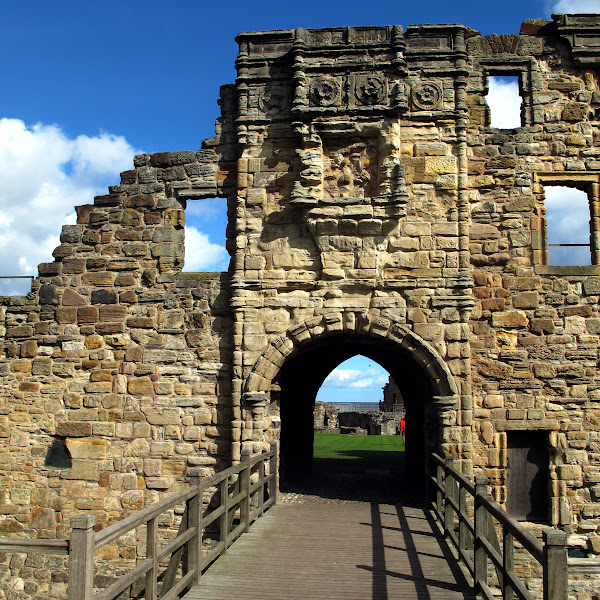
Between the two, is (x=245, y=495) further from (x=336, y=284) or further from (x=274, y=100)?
(x=274, y=100)

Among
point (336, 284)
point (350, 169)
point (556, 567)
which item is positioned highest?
point (350, 169)

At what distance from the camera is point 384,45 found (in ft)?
Result: 30.9

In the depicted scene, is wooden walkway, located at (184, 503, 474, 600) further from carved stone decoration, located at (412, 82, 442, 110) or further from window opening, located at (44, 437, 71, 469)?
carved stone decoration, located at (412, 82, 442, 110)

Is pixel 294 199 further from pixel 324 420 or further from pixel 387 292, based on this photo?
pixel 324 420

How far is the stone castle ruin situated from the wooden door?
1.1 inches

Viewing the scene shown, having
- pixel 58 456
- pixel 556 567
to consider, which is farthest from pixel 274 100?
pixel 556 567

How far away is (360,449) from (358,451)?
0.68 metres

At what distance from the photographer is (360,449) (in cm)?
1834

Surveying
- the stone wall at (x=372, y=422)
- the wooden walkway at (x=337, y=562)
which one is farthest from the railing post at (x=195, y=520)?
the stone wall at (x=372, y=422)

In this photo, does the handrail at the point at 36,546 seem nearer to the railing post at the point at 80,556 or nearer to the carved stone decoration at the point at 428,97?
the railing post at the point at 80,556

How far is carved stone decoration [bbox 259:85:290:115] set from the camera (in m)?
9.62

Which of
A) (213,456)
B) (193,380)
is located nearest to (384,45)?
(193,380)

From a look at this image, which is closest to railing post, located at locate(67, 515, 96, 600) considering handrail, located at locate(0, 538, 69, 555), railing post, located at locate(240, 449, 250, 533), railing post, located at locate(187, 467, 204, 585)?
handrail, located at locate(0, 538, 69, 555)

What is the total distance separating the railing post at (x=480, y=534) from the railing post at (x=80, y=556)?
341cm
